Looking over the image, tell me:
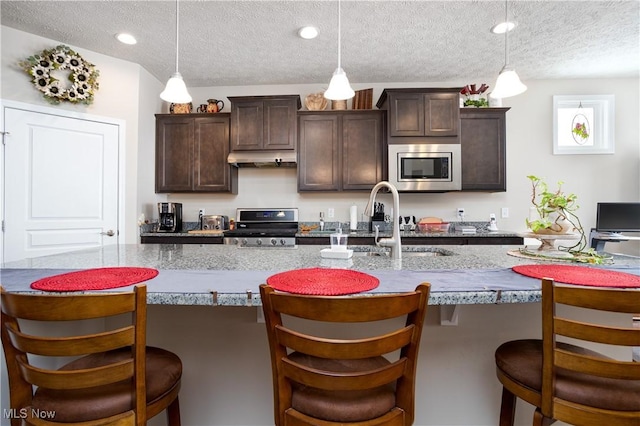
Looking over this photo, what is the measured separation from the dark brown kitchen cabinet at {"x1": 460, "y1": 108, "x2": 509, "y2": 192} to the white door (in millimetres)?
3807

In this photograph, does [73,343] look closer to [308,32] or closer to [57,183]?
[308,32]

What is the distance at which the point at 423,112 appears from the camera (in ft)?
10.4

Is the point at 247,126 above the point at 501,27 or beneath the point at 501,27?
beneath

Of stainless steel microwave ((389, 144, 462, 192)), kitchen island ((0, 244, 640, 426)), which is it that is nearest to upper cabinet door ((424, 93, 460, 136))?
stainless steel microwave ((389, 144, 462, 192))

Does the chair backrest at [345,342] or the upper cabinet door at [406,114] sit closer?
the chair backrest at [345,342]

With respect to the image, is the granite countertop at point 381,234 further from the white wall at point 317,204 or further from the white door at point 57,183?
the white door at point 57,183

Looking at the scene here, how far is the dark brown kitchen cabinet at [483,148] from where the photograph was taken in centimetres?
322

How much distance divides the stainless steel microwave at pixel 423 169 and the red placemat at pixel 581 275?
79.0 inches

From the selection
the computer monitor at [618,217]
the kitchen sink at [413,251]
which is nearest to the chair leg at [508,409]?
the kitchen sink at [413,251]

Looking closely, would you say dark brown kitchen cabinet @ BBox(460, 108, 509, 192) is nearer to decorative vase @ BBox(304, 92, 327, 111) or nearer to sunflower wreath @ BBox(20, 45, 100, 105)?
decorative vase @ BBox(304, 92, 327, 111)

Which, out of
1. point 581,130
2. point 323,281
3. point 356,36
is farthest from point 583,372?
point 581,130

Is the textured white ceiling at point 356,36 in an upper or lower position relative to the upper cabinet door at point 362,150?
upper

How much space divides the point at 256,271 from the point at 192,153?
8.94 ft

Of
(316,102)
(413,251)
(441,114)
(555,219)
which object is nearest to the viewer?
(555,219)
